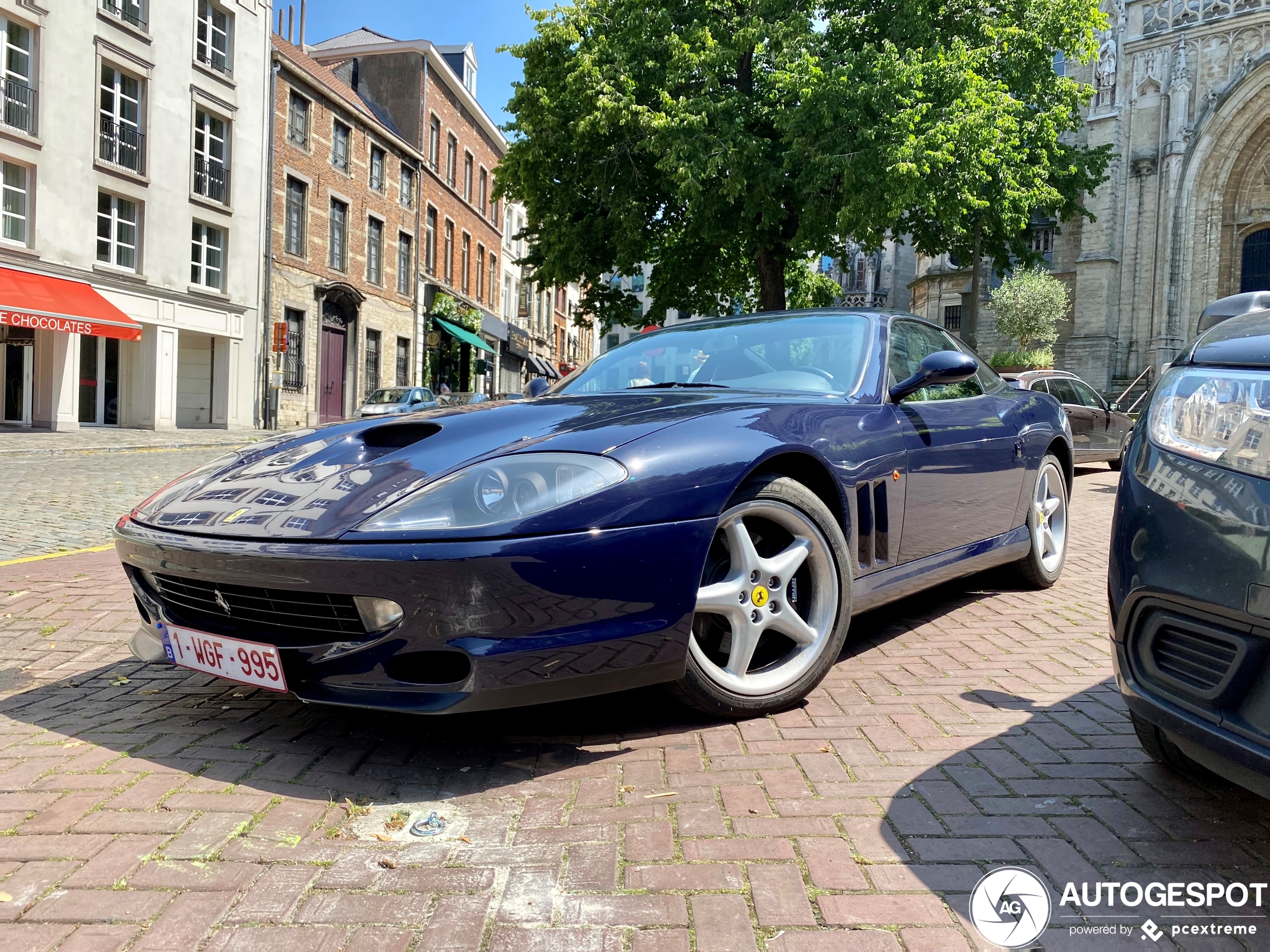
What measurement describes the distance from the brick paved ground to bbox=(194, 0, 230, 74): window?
24651 millimetres

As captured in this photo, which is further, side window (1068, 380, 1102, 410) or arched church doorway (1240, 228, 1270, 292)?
arched church doorway (1240, 228, 1270, 292)

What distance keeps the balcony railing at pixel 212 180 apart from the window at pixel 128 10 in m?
3.16

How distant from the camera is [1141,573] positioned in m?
1.87

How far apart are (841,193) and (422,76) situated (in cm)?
2172

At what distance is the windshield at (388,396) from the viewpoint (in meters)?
22.7

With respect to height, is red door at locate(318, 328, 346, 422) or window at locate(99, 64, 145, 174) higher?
window at locate(99, 64, 145, 174)

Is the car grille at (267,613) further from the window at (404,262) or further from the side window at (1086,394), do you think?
the window at (404,262)

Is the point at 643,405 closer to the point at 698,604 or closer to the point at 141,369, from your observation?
the point at 698,604

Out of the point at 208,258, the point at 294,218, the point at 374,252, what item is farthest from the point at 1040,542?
the point at 374,252

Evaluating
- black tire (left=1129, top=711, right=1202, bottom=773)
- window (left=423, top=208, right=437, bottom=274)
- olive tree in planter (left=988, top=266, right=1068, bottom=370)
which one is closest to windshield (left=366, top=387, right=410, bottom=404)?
window (left=423, top=208, right=437, bottom=274)

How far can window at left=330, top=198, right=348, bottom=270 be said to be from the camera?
2833 centimetres

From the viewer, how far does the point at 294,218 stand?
26547 mm

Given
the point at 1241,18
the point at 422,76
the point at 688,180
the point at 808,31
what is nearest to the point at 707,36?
the point at 808,31

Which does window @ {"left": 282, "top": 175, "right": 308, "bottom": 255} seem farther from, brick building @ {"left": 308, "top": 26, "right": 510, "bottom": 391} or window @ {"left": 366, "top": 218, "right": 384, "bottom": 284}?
brick building @ {"left": 308, "top": 26, "right": 510, "bottom": 391}
